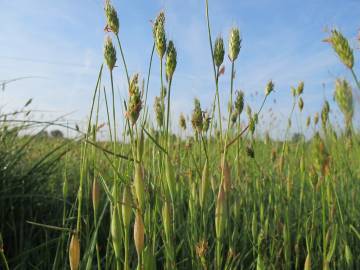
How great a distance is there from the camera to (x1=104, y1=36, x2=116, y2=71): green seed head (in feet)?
2.77

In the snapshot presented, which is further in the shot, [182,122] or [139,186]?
[182,122]

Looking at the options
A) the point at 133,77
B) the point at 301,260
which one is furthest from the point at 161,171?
the point at 301,260

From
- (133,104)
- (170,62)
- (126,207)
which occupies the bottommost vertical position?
(126,207)

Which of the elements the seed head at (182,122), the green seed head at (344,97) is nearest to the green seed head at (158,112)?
the seed head at (182,122)

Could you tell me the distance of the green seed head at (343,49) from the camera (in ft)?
2.64

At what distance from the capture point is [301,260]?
164cm

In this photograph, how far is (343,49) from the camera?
0.83 metres

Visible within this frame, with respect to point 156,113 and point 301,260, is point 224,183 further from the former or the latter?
point 301,260

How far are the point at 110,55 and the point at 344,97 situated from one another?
53cm

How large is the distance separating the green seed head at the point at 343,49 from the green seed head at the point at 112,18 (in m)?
0.47

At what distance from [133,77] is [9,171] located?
128cm

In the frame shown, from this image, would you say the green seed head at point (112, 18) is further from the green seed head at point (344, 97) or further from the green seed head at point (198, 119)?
the green seed head at point (344, 97)

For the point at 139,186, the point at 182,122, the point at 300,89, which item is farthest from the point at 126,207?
the point at 300,89

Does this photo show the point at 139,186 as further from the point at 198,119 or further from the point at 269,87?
the point at 269,87
